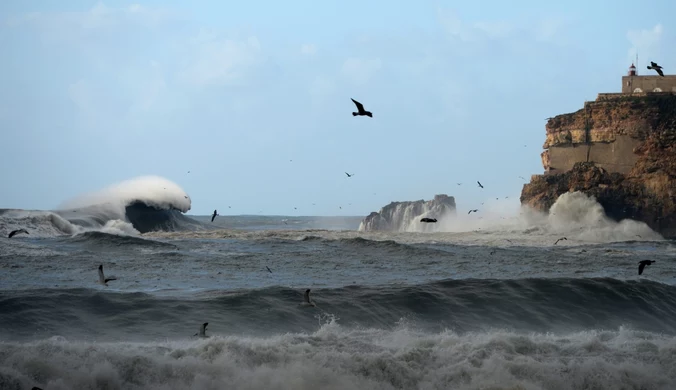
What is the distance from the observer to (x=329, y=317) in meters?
14.6

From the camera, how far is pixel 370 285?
17.5m

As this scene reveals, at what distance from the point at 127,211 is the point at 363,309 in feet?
110

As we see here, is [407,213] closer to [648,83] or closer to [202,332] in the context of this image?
[648,83]

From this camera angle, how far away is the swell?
13375mm

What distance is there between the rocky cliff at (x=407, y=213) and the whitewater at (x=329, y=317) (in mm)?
28020

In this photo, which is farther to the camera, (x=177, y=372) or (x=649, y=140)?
(x=649, y=140)

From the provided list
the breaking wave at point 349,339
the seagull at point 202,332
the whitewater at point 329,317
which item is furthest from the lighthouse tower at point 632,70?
the seagull at point 202,332

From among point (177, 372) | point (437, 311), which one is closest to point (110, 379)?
point (177, 372)

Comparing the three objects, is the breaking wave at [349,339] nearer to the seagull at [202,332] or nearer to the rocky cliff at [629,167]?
the seagull at [202,332]

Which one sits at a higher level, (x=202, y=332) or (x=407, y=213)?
(x=407, y=213)

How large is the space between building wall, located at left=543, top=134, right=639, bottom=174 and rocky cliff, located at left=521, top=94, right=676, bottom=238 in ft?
0.38

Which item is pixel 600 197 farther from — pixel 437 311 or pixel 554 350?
pixel 554 350

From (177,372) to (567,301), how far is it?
32.3 ft

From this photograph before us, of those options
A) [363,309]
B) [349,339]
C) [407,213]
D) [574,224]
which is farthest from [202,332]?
[407,213]
